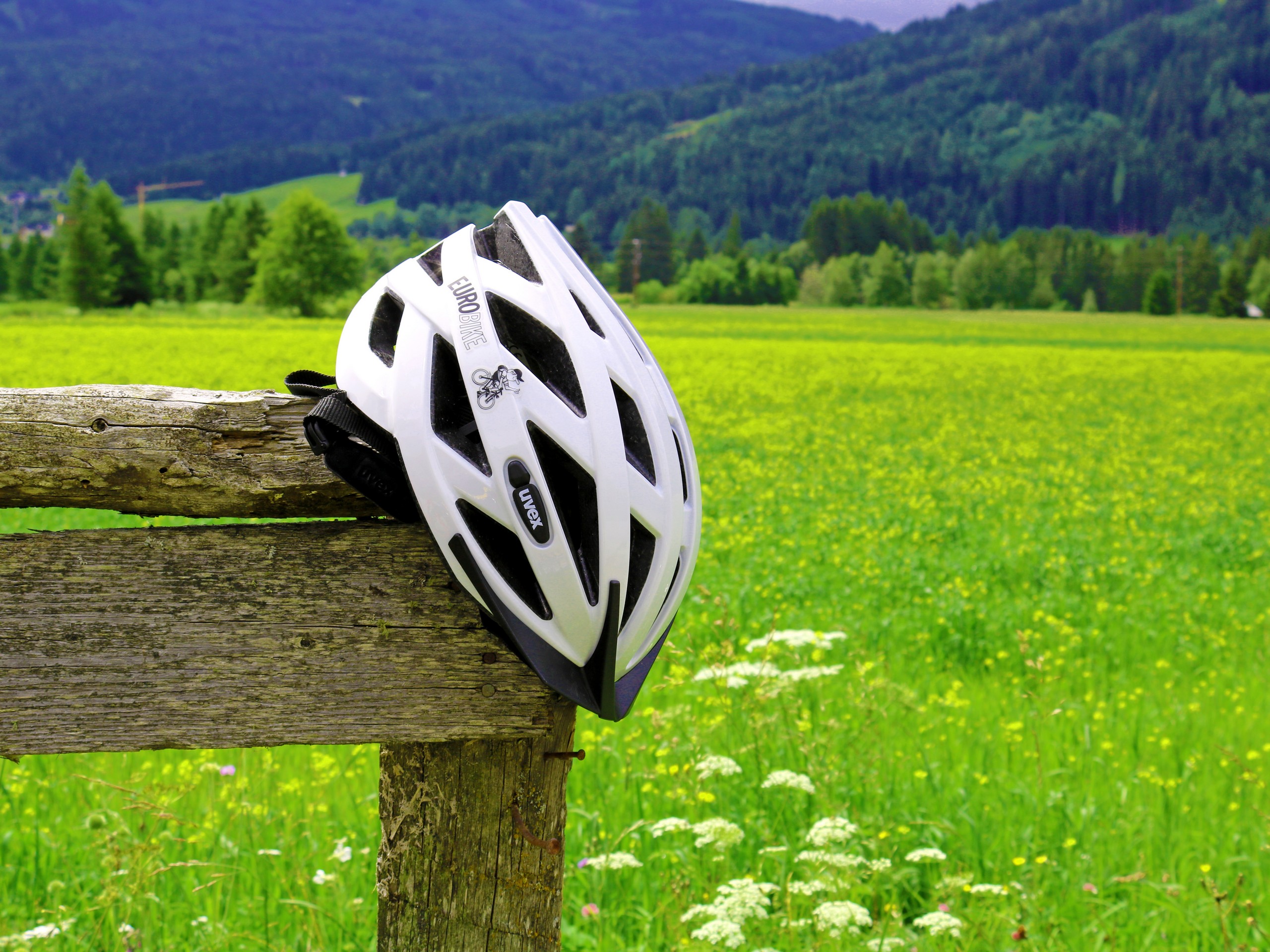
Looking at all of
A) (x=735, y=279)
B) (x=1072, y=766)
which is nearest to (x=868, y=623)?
(x=1072, y=766)

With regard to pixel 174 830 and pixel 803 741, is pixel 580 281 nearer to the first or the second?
pixel 803 741

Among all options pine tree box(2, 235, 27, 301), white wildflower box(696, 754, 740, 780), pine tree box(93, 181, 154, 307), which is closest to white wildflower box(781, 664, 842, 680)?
white wildflower box(696, 754, 740, 780)

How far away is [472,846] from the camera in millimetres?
1761

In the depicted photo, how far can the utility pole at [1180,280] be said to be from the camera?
11131 cm

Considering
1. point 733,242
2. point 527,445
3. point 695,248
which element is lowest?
point 527,445

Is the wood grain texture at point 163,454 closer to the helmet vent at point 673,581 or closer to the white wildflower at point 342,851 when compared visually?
the helmet vent at point 673,581

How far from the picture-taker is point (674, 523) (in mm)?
1688

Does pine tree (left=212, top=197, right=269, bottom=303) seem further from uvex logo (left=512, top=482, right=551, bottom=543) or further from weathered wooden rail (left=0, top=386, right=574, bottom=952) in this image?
uvex logo (left=512, top=482, right=551, bottom=543)

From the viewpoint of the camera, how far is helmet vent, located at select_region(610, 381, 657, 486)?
1.68 meters

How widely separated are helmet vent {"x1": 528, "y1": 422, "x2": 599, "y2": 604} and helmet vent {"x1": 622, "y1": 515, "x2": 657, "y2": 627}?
0.08 m

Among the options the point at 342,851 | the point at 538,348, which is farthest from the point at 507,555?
the point at 342,851

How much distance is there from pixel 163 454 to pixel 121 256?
255ft

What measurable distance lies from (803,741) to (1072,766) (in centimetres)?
192

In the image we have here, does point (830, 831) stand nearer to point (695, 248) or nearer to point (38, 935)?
point (38, 935)
